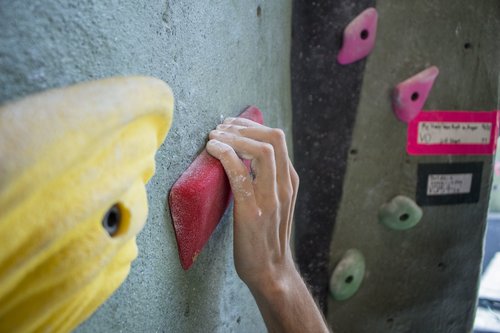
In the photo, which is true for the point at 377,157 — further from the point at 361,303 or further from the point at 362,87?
the point at 361,303

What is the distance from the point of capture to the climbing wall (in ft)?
3.80

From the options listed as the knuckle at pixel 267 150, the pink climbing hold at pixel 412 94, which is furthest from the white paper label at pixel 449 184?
the knuckle at pixel 267 150

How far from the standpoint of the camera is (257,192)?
65 centimetres

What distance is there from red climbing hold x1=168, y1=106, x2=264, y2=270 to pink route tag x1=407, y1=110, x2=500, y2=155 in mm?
816

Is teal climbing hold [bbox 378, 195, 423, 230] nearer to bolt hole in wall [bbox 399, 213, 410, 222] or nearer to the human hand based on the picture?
bolt hole in wall [bbox 399, 213, 410, 222]

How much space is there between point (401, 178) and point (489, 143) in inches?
12.9

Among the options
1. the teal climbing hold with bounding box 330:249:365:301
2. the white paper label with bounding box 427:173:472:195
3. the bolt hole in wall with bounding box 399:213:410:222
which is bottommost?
the teal climbing hold with bounding box 330:249:365:301

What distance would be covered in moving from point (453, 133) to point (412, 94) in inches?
8.3

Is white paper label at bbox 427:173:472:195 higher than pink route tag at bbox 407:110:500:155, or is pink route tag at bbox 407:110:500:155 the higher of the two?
pink route tag at bbox 407:110:500:155

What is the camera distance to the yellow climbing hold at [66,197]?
22 cm

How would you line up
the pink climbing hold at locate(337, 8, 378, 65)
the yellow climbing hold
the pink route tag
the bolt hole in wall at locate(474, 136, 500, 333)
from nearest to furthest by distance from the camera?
the yellow climbing hold
the pink climbing hold at locate(337, 8, 378, 65)
the pink route tag
the bolt hole in wall at locate(474, 136, 500, 333)

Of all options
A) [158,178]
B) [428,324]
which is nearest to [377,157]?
[428,324]

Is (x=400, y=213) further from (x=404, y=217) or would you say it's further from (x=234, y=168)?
(x=234, y=168)

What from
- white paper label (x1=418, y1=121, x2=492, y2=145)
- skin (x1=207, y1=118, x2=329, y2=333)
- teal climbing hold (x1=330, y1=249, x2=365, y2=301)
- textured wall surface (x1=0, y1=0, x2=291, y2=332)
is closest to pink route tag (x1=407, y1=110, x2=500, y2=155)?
white paper label (x1=418, y1=121, x2=492, y2=145)
